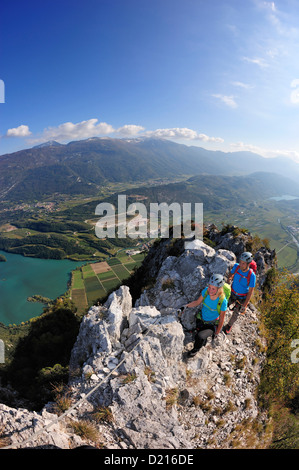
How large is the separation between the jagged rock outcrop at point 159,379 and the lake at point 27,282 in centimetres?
9075

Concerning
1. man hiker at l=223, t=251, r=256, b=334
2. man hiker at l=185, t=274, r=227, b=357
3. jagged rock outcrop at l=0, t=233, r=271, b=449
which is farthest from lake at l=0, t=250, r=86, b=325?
man hiker at l=223, t=251, r=256, b=334

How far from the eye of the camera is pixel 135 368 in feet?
23.2

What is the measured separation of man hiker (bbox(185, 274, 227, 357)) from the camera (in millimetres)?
7320

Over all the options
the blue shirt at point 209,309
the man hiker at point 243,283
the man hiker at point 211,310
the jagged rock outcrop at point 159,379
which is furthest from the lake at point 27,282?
Answer: the blue shirt at point 209,309

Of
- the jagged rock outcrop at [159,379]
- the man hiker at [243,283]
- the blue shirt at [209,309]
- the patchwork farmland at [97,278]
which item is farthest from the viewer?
the patchwork farmland at [97,278]

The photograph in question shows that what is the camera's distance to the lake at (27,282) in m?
86.2

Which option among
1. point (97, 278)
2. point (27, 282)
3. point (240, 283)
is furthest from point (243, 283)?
point (27, 282)

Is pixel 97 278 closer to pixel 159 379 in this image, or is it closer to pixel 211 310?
pixel 159 379

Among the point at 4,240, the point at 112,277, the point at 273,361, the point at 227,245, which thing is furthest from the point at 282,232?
the point at 4,240

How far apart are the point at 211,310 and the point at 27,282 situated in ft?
417

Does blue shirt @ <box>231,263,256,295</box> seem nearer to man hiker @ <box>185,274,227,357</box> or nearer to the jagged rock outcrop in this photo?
the jagged rock outcrop

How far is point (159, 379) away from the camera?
6992 millimetres

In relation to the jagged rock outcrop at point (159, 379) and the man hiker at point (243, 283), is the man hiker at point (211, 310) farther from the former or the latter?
the man hiker at point (243, 283)
